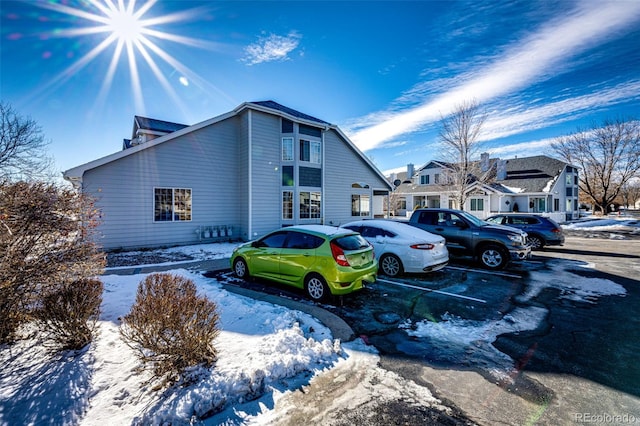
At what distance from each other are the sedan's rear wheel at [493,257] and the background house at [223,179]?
32.4ft

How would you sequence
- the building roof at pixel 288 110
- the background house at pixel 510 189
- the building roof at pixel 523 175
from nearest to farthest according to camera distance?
1. the building roof at pixel 288 110
2. the background house at pixel 510 189
3. the building roof at pixel 523 175

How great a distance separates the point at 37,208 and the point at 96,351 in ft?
6.99

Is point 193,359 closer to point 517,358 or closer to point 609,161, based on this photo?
point 517,358

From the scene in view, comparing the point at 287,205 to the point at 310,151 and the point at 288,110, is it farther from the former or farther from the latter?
the point at 288,110

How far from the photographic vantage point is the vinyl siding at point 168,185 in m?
11.8

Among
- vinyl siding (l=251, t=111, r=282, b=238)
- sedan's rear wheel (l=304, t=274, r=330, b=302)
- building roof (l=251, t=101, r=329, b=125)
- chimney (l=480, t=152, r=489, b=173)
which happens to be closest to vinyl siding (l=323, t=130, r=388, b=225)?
building roof (l=251, t=101, r=329, b=125)

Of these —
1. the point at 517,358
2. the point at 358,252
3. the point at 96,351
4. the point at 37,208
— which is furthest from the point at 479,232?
the point at 37,208

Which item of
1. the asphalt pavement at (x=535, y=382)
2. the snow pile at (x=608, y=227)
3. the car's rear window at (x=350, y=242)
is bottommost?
the asphalt pavement at (x=535, y=382)

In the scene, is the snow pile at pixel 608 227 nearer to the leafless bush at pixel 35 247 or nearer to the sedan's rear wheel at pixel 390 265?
the sedan's rear wheel at pixel 390 265

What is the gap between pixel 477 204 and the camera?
34406mm

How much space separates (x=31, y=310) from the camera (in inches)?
154

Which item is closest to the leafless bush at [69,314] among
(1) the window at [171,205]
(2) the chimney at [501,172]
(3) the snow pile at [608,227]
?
(1) the window at [171,205]

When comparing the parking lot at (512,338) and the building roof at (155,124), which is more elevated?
the building roof at (155,124)

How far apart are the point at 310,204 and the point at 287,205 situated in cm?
158
